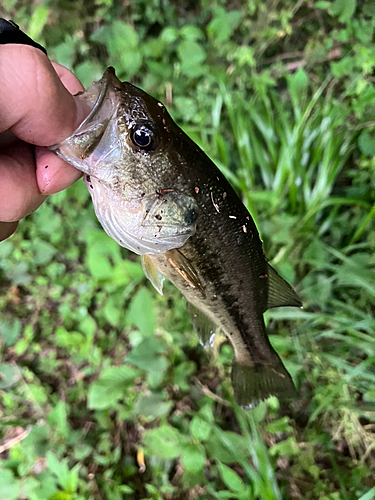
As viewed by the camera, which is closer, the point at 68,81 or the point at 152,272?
the point at 68,81

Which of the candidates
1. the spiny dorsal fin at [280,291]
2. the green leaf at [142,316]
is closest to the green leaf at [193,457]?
the green leaf at [142,316]

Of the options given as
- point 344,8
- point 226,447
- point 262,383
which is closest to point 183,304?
point 262,383

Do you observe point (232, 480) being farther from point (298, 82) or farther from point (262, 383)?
point (298, 82)

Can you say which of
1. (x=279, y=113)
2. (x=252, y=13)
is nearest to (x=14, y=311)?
(x=279, y=113)

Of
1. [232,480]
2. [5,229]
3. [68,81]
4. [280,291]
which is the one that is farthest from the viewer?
[232,480]

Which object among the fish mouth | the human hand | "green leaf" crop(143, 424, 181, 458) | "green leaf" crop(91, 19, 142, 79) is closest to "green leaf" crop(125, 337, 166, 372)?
"green leaf" crop(143, 424, 181, 458)

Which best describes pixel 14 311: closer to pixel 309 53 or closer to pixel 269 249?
pixel 269 249

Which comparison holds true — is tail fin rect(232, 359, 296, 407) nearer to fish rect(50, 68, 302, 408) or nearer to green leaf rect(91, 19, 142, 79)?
fish rect(50, 68, 302, 408)
